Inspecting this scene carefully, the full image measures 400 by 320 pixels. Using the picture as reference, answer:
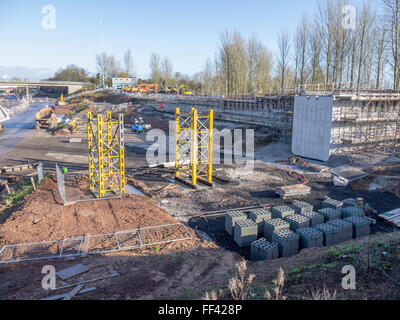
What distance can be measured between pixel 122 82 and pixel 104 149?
69750 millimetres

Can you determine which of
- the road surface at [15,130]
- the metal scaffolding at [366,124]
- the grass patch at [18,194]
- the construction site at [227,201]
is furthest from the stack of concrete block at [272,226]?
the road surface at [15,130]

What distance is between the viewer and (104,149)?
15688 millimetres

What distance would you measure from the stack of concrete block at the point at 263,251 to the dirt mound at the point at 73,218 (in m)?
3.86

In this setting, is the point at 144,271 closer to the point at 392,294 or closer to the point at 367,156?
the point at 392,294

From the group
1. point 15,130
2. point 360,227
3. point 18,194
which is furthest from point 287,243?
point 15,130

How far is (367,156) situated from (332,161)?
280 centimetres

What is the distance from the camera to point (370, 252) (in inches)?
317

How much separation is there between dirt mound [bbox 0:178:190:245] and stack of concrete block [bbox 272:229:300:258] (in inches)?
178

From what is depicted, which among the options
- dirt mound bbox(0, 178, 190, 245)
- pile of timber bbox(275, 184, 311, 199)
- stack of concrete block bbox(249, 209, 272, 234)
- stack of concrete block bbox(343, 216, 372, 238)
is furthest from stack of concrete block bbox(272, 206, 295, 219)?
dirt mound bbox(0, 178, 190, 245)

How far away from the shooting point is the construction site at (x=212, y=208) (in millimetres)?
8086

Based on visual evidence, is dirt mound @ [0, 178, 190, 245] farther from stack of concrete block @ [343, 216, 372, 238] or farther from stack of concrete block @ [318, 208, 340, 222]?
stack of concrete block @ [343, 216, 372, 238]

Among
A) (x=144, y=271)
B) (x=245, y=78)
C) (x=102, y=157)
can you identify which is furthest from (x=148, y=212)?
(x=245, y=78)

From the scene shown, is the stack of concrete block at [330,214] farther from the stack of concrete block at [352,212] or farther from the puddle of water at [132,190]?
the puddle of water at [132,190]

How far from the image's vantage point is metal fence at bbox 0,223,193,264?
9.91 meters
